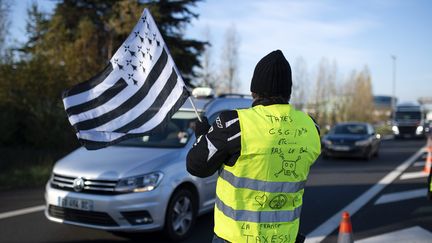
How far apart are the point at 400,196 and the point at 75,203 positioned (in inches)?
262

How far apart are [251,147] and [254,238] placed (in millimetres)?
522

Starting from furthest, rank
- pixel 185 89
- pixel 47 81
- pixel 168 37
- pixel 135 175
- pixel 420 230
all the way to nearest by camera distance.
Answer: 1. pixel 168 37
2. pixel 47 81
3. pixel 420 230
4. pixel 135 175
5. pixel 185 89

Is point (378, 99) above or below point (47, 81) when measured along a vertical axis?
below

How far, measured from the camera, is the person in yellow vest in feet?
8.16

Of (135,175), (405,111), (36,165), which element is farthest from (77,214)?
(405,111)

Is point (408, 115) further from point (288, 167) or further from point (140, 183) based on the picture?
point (288, 167)

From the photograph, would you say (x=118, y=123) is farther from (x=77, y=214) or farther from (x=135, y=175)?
(x=77, y=214)

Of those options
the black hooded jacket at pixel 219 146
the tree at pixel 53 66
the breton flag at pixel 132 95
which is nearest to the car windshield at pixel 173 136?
the breton flag at pixel 132 95

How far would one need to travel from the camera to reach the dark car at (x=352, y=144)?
640 inches

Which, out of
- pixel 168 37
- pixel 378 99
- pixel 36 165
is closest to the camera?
pixel 36 165

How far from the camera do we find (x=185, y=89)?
4.09 m

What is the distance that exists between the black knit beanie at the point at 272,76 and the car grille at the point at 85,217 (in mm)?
3226

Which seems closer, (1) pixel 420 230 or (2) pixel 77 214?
(2) pixel 77 214

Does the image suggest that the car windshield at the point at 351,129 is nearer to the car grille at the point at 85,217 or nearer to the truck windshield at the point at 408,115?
the car grille at the point at 85,217
